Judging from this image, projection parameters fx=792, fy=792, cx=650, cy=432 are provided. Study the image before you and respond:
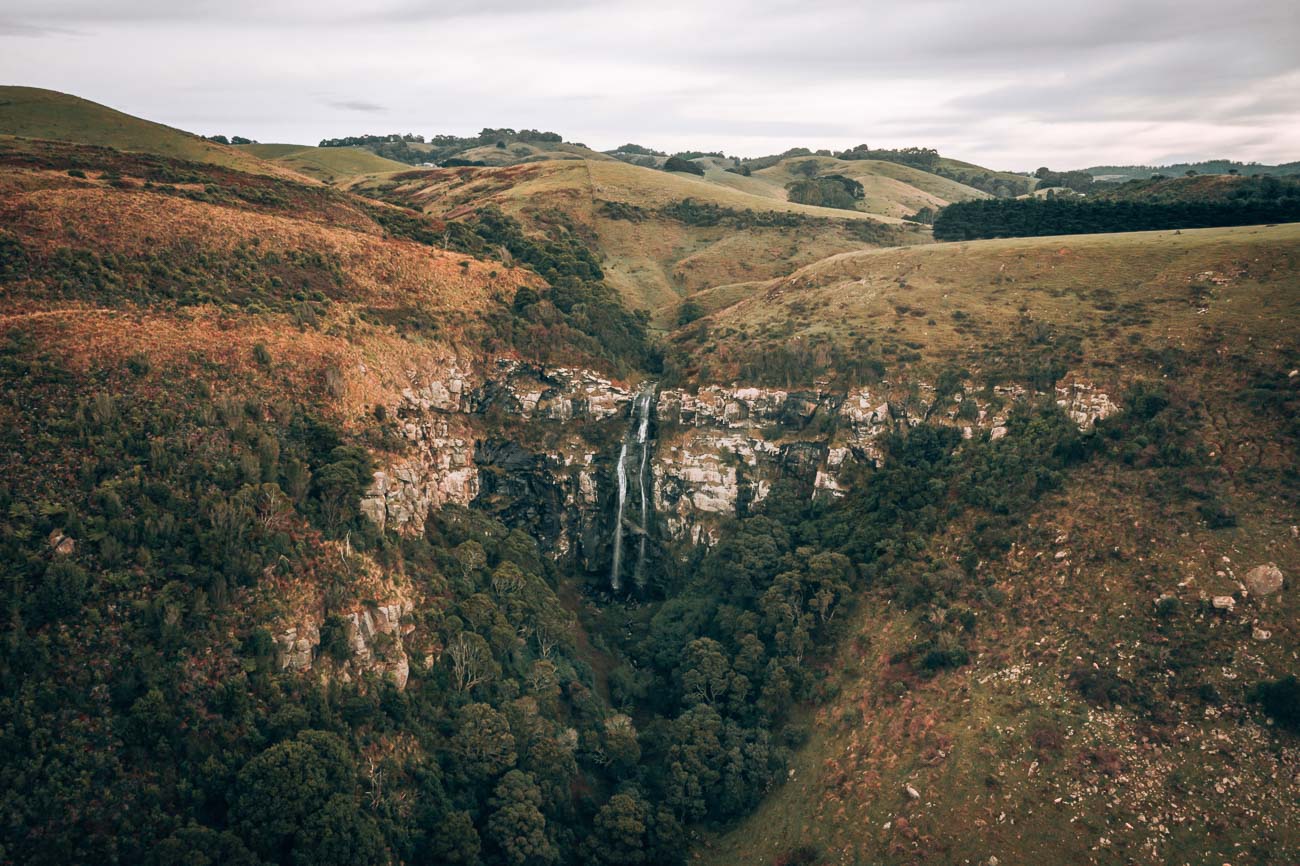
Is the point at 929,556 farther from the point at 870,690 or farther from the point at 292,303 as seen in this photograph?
the point at 292,303

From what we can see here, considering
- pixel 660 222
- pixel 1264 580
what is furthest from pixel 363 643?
pixel 660 222

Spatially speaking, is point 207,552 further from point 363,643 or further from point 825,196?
point 825,196

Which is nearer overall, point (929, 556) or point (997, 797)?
point (997, 797)

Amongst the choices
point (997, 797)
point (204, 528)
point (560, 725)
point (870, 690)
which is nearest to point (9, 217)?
point (204, 528)

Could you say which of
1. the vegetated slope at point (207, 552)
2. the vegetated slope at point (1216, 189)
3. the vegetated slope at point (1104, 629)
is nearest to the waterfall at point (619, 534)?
the vegetated slope at point (207, 552)

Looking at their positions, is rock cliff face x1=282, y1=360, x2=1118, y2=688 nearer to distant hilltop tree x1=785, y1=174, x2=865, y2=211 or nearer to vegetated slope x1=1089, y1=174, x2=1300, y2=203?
vegetated slope x1=1089, y1=174, x2=1300, y2=203

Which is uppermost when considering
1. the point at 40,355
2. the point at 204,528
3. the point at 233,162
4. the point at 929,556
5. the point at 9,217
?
the point at 233,162
